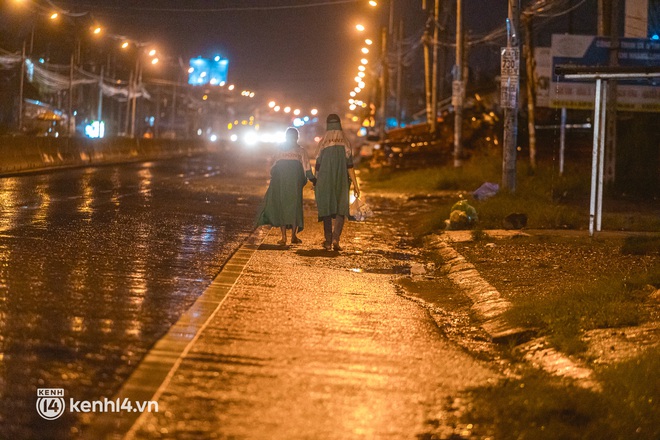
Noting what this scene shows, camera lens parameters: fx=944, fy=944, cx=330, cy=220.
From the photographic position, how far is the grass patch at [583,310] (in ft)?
25.5

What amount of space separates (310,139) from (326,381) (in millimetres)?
115299

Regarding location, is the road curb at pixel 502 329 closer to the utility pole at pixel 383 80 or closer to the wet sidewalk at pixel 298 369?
the wet sidewalk at pixel 298 369

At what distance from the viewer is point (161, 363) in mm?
6477

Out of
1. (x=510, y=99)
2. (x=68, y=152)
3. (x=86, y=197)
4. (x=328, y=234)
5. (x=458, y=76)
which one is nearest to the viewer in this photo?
(x=328, y=234)

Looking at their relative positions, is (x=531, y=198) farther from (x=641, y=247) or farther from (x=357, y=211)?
(x=641, y=247)

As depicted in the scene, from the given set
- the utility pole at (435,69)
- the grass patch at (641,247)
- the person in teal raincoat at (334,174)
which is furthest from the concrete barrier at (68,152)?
the grass patch at (641,247)

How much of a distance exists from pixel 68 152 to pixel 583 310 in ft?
106

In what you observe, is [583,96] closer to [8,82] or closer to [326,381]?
[326,381]

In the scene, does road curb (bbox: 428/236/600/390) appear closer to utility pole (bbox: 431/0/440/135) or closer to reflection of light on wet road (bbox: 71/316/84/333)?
reflection of light on wet road (bbox: 71/316/84/333)

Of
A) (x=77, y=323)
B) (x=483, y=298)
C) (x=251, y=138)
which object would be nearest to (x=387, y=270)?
(x=483, y=298)

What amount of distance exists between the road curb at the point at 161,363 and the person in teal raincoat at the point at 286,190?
2743 mm

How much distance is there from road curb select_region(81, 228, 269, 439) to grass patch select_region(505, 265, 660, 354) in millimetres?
2806

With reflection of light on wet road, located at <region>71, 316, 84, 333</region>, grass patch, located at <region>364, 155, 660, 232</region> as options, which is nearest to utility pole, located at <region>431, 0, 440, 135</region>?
grass patch, located at <region>364, 155, 660, 232</region>

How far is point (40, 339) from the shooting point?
22.7 feet
